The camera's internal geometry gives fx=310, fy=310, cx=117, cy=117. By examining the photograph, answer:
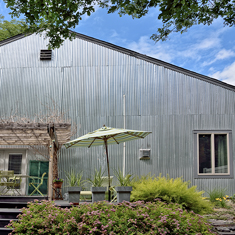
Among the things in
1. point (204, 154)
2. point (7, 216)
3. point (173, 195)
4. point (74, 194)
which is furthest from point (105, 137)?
point (204, 154)

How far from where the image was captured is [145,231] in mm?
5527

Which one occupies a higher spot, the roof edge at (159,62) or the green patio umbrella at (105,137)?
the roof edge at (159,62)

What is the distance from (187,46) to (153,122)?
1927 cm

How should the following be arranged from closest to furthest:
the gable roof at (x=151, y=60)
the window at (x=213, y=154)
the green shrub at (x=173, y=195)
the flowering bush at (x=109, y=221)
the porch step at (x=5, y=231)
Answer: the flowering bush at (x=109, y=221) → the porch step at (x=5, y=231) → the green shrub at (x=173, y=195) → the window at (x=213, y=154) → the gable roof at (x=151, y=60)

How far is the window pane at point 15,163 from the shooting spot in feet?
39.6

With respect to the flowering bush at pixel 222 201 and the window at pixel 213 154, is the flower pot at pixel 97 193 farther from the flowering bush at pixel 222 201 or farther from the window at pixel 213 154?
the window at pixel 213 154

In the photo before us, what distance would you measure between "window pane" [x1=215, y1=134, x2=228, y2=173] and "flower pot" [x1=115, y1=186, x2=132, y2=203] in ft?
18.8

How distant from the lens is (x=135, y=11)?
21.8 ft

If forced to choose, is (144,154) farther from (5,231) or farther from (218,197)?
(5,231)

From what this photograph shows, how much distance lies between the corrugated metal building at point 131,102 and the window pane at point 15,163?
5.39 ft

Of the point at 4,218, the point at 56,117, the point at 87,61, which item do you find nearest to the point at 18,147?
the point at 56,117

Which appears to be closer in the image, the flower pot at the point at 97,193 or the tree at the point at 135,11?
the tree at the point at 135,11

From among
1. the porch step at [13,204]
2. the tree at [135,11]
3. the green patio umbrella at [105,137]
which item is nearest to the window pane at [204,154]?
the green patio umbrella at [105,137]

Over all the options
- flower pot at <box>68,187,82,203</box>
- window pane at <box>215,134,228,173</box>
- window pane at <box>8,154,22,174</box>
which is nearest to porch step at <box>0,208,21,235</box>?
flower pot at <box>68,187,82,203</box>
